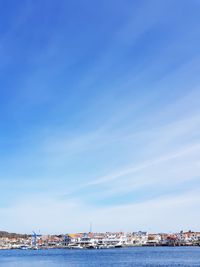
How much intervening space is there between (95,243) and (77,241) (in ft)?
36.9

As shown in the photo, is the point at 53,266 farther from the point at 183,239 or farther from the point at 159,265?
the point at 183,239

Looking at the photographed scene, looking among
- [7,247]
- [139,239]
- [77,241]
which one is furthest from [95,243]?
[7,247]

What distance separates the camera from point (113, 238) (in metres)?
191

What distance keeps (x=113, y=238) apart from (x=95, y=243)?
1213cm

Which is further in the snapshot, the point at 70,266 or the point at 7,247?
the point at 7,247

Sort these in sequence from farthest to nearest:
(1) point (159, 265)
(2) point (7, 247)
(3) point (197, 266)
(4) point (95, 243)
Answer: (2) point (7, 247) < (4) point (95, 243) < (1) point (159, 265) < (3) point (197, 266)

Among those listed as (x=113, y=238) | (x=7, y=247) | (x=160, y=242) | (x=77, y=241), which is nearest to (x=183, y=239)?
(x=160, y=242)

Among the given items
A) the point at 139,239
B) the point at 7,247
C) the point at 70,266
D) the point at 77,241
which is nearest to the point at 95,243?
the point at 77,241

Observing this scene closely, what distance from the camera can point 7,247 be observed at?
19375 cm

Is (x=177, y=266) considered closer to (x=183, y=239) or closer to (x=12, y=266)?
(x=12, y=266)

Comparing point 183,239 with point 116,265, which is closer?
point 116,265

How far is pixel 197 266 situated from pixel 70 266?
19991mm

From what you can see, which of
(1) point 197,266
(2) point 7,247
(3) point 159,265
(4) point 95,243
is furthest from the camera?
(2) point 7,247

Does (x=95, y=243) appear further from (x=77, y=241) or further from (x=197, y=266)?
(x=197, y=266)
